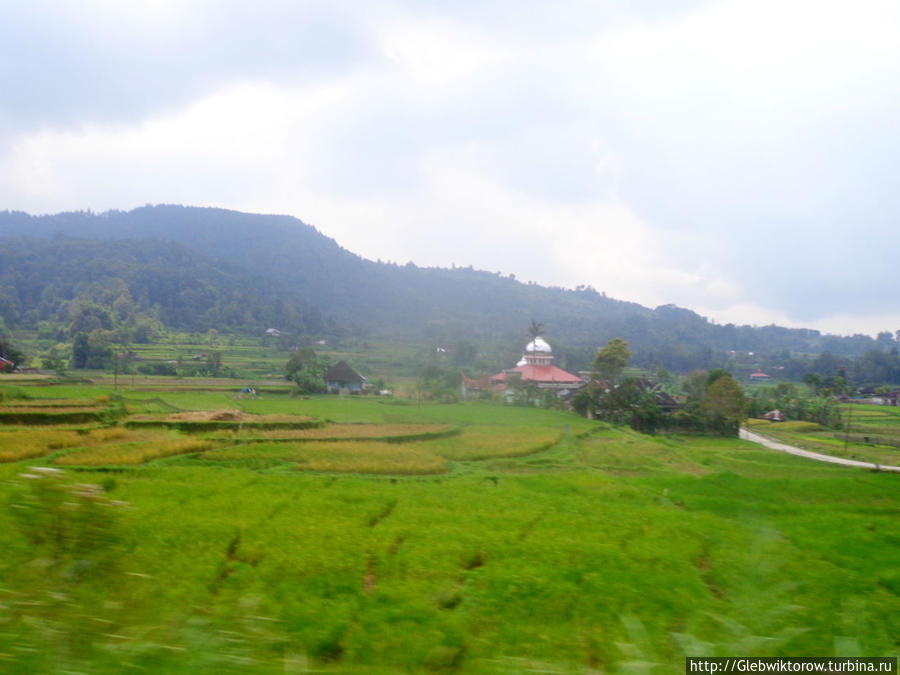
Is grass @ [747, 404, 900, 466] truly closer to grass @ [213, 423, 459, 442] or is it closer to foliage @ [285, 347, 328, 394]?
grass @ [213, 423, 459, 442]

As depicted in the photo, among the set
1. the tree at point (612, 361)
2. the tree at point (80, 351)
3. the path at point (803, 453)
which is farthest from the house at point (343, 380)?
the path at point (803, 453)

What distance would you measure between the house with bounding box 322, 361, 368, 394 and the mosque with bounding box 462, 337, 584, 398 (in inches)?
293

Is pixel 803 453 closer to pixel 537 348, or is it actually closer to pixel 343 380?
pixel 537 348

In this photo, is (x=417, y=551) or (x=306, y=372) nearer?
(x=417, y=551)

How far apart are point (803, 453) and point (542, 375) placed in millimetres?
18535

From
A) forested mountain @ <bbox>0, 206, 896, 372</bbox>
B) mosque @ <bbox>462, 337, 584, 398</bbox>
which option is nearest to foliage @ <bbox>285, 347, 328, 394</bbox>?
mosque @ <bbox>462, 337, 584, 398</bbox>

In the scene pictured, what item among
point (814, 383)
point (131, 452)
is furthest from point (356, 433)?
point (814, 383)

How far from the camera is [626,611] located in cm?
698

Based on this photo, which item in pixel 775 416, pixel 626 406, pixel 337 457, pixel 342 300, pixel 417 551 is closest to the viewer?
pixel 417 551

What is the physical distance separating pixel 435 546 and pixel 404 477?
268 inches

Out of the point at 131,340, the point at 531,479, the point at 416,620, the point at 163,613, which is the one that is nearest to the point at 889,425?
the point at 531,479

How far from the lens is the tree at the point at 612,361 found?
122 ft

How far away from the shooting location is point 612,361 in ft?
123

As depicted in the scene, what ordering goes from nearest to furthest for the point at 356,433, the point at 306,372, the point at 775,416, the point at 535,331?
the point at 356,433
the point at 306,372
the point at 775,416
the point at 535,331
